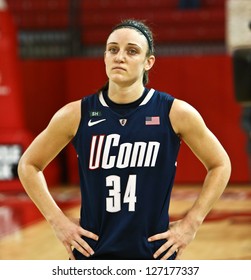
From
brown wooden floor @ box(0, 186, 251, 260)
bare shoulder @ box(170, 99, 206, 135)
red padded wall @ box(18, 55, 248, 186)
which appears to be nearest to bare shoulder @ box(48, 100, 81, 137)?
bare shoulder @ box(170, 99, 206, 135)

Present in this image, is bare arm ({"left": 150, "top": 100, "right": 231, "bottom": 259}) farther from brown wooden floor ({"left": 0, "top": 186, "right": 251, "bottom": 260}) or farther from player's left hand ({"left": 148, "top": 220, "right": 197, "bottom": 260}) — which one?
brown wooden floor ({"left": 0, "top": 186, "right": 251, "bottom": 260})

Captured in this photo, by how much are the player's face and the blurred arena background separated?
17.7 feet

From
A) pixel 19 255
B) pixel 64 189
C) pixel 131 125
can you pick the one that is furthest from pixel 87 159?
pixel 64 189

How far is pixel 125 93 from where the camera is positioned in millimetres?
3205

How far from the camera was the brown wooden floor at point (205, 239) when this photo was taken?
7043 millimetres

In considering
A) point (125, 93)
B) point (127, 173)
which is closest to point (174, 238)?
point (127, 173)

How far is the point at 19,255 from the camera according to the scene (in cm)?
707

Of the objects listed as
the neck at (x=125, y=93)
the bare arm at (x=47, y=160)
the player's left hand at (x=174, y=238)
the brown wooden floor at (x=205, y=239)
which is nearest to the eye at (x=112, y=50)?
the neck at (x=125, y=93)

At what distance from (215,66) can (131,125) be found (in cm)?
948

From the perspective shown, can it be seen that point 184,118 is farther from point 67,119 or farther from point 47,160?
point 47,160

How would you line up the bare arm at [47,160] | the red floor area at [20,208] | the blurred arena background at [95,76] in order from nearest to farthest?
the bare arm at [47,160] < the red floor area at [20,208] < the blurred arena background at [95,76]

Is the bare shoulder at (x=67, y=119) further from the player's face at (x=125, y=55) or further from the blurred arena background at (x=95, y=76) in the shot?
the blurred arena background at (x=95, y=76)

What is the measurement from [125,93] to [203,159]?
39 cm

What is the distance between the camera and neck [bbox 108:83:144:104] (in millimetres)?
3189
